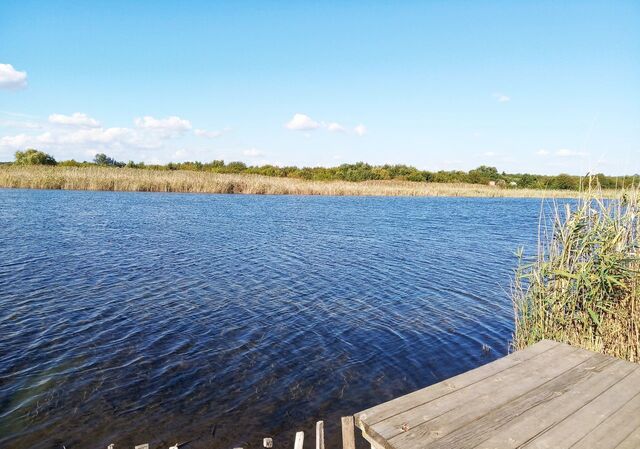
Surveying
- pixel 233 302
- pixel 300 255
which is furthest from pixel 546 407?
pixel 300 255

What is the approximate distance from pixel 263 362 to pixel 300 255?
364 inches

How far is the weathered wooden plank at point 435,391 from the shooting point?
351 cm

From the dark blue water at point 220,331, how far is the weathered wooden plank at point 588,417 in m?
2.66

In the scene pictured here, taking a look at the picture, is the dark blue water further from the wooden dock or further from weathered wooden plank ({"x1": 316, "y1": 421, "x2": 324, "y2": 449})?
the wooden dock

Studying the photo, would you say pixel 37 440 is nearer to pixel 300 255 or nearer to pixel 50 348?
pixel 50 348

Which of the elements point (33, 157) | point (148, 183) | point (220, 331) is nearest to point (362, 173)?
point (148, 183)

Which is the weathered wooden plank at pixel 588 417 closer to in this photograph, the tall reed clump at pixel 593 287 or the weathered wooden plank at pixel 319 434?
the weathered wooden plank at pixel 319 434

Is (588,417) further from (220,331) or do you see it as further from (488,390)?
(220,331)

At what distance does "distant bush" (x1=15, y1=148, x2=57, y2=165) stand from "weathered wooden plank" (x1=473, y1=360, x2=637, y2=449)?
80.0 metres

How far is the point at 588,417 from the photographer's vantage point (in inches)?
141

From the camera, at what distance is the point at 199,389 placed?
→ 20.2 feet

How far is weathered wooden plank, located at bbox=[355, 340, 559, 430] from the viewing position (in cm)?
351

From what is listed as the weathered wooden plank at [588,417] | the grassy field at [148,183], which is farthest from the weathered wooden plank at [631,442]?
the grassy field at [148,183]

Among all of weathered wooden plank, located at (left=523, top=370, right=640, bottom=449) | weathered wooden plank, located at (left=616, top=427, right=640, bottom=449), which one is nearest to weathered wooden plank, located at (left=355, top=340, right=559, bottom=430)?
weathered wooden plank, located at (left=523, top=370, right=640, bottom=449)
